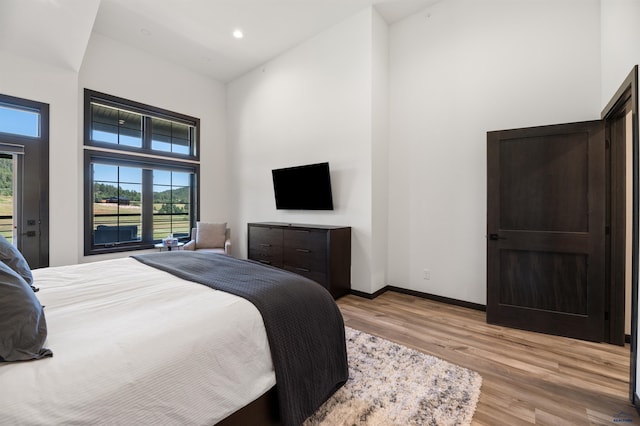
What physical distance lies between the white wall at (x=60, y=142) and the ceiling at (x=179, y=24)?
0.64 ft

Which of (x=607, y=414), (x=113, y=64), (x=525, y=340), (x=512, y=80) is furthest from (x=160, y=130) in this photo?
(x=607, y=414)

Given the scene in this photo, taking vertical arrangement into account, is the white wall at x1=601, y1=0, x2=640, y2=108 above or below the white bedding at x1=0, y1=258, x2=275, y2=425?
above

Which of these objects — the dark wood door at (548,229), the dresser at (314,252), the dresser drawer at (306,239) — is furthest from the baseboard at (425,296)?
the dresser drawer at (306,239)

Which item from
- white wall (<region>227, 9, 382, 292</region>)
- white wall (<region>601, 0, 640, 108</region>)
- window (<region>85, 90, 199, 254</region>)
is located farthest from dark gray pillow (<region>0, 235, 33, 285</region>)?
white wall (<region>601, 0, 640, 108</region>)

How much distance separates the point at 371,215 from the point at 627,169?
2306 millimetres

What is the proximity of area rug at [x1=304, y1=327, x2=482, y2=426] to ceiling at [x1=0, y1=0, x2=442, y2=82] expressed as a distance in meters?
3.92

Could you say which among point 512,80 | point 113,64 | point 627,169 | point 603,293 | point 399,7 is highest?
point 399,7

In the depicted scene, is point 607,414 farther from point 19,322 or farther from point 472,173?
point 19,322

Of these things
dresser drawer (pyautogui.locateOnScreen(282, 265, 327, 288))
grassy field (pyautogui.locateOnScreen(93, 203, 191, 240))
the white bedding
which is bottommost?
dresser drawer (pyautogui.locateOnScreen(282, 265, 327, 288))

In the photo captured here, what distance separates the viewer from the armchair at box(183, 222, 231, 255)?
465 centimetres

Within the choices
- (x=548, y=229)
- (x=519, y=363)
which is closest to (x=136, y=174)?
(x=519, y=363)

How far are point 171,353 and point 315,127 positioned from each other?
3614mm

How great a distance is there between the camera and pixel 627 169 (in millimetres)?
2350

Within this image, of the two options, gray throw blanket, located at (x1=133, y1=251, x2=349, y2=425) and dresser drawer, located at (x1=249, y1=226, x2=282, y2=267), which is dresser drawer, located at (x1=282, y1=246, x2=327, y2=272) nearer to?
dresser drawer, located at (x1=249, y1=226, x2=282, y2=267)
